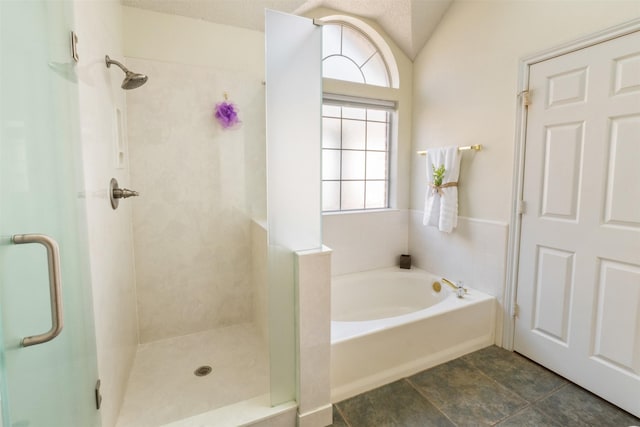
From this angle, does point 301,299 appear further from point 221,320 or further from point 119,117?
point 119,117

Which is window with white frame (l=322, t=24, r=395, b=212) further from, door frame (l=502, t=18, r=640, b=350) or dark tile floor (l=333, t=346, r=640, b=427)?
dark tile floor (l=333, t=346, r=640, b=427)

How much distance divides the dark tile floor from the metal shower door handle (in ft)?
4.50

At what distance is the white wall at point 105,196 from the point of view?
1.25 metres

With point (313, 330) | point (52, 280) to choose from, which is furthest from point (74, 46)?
point (313, 330)

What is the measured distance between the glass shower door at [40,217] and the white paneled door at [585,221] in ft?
7.99

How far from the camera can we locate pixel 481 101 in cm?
233

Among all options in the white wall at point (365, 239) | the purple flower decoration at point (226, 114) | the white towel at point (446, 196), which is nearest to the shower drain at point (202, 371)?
the white wall at point (365, 239)

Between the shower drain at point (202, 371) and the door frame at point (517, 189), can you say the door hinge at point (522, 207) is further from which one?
the shower drain at point (202, 371)

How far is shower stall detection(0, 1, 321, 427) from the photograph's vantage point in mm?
777

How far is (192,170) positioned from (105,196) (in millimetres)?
841

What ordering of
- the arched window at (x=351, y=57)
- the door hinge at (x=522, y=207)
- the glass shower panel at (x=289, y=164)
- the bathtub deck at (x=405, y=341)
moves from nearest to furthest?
the glass shower panel at (x=289, y=164) → the bathtub deck at (x=405, y=341) → the door hinge at (x=522, y=207) → the arched window at (x=351, y=57)

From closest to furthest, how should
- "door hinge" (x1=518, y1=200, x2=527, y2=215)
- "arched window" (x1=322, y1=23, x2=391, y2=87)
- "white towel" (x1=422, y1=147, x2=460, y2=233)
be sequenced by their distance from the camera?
1. "door hinge" (x1=518, y1=200, x2=527, y2=215)
2. "white towel" (x1=422, y1=147, x2=460, y2=233)
3. "arched window" (x1=322, y1=23, x2=391, y2=87)

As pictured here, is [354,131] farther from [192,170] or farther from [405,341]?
[405,341]

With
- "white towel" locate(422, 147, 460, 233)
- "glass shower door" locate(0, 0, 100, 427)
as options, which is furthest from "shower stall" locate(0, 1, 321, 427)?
"white towel" locate(422, 147, 460, 233)
